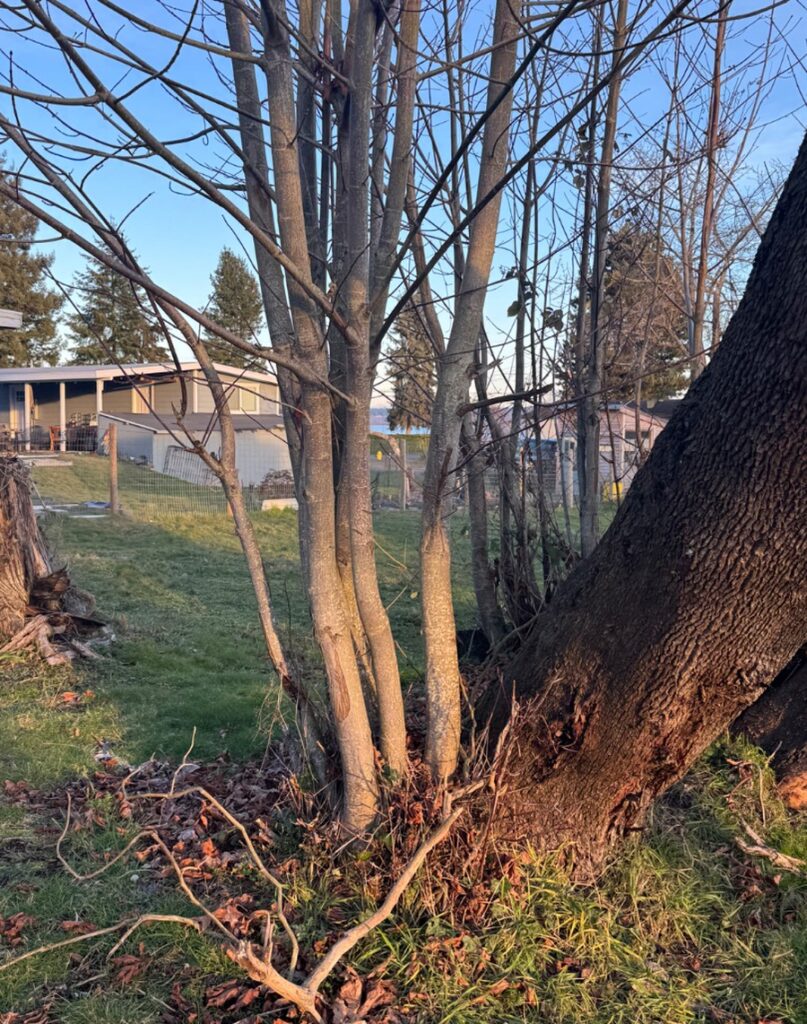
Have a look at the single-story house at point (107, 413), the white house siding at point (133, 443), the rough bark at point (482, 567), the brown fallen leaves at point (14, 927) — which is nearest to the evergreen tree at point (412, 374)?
the rough bark at point (482, 567)

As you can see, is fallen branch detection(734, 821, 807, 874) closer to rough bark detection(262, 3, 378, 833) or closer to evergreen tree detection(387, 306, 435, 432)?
rough bark detection(262, 3, 378, 833)

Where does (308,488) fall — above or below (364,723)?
above

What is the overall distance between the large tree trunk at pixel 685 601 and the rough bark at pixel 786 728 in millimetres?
1193

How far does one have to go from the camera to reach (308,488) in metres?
2.96

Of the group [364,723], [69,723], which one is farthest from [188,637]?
[364,723]

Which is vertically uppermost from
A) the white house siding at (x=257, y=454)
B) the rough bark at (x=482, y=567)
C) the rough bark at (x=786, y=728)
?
the white house siding at (x=257, y=454)

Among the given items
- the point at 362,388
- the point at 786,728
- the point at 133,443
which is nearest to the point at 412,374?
the point at 362,388

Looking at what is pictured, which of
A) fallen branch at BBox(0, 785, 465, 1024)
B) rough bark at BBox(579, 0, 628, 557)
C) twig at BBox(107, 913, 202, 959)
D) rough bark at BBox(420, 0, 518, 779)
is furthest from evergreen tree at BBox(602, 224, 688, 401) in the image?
twig at BBox(107, 913, 202, 959)

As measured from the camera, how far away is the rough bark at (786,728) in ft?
12.0

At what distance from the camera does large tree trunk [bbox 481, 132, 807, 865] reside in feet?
7.45

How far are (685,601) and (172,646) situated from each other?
5607mm

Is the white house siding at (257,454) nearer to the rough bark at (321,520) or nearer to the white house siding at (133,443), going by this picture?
the white house siding at (133,443)

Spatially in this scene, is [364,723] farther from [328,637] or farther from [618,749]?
[618,749]

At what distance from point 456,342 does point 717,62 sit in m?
3.17
